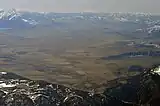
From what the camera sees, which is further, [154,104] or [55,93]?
[55,93]

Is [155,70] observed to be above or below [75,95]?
above

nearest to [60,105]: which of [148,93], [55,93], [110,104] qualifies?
[55,93]

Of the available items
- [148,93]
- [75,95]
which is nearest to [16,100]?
[75,95]

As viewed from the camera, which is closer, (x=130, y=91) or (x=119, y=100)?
(x=119, y=100)

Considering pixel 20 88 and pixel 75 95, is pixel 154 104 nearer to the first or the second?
pixel 75 95

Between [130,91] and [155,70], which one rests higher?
[155,70]

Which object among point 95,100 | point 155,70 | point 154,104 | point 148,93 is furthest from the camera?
point 155,70

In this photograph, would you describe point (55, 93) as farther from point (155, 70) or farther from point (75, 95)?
point (155, 70)

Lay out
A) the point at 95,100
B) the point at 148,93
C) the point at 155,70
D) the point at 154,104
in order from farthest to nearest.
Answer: the point at 155,70
the point at 95,100
the point at 148,93
the point at 154,104
